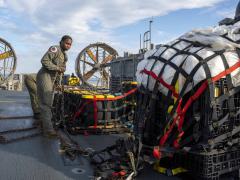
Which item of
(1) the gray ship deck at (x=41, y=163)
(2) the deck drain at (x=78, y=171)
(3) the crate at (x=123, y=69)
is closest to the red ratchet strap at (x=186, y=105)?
(1) the gray ship deck at (x=41, y=163)

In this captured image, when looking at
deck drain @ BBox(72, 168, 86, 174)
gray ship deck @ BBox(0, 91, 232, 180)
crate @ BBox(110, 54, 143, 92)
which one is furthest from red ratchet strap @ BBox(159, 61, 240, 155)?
crate @ BBox(110, 54, 143, 92)

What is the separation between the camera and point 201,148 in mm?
3129

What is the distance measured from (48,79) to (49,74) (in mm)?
103

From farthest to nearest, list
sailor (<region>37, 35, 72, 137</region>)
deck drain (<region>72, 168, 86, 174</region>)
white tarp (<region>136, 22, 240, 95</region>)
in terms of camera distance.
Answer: sailor (<region>37, 35, 72, 137</region>), deck drain (<region>72, 168, 86, 174</region>), white tarp (<region>136, 22, 240, 95</region>)

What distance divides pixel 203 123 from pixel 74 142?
2.54 meters

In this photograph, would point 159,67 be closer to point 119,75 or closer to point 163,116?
point 163,116

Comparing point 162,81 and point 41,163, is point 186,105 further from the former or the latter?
point 41,163

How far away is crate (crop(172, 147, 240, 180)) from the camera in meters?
3.06

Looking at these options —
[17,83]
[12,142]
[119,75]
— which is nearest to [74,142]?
[12,142]

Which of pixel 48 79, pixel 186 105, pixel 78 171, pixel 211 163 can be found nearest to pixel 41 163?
pixel 78 171

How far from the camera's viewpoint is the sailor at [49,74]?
219 inches

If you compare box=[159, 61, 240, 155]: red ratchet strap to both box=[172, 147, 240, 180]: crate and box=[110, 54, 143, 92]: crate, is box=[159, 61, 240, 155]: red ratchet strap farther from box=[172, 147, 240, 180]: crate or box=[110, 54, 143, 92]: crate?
box=[110, 54, 143, 92]: crate

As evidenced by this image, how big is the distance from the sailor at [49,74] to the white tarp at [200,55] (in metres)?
2.11

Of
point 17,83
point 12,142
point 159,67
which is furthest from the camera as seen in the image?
point 17,83
